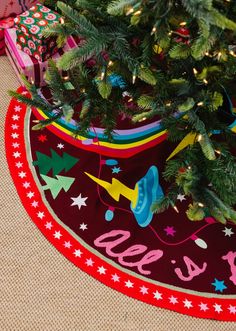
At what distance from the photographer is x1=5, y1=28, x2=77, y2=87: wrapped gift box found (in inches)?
72.1

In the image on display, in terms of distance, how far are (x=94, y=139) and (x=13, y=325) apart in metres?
0.77

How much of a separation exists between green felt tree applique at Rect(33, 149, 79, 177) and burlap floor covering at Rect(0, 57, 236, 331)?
10.4 inches

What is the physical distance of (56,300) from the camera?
141cm

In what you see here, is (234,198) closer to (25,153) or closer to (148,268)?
(148,268)

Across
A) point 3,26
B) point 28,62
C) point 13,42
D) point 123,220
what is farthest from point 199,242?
point 3,26

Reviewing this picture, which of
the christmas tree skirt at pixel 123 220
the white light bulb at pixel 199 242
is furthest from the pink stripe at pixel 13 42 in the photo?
the white light bulb at pixel 199 242

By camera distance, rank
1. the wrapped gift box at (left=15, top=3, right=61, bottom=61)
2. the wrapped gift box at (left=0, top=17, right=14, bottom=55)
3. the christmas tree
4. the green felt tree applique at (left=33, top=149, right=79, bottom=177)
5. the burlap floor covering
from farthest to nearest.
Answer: the wrapped gift box at (left=0, top=17, right=14, bottom=55) < the wrapped gift box at (left=15, top=3, right=61, bottom=61) < the green felt tree applique at (left=33, top=149, right=79, bottom=177) < the burlap floor covering < the christmas tree

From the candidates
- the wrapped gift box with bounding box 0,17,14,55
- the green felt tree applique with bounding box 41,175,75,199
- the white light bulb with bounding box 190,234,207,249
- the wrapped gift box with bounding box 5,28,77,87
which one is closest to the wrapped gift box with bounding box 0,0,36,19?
the wrapped gift box with bounding box 0,17,14,55

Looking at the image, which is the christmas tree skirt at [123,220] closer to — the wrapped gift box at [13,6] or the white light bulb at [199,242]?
the white light bulb at [199,242]

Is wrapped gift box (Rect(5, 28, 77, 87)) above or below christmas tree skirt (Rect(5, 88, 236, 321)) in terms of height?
above

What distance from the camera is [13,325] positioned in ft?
4.43

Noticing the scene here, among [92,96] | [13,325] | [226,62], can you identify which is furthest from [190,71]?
[13,325]

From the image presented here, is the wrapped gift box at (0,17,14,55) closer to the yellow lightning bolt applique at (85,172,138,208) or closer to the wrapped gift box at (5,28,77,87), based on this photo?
the wrapped gift box at (5,28,77,87)

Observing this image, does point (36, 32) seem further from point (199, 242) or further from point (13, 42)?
point (199, 242)
